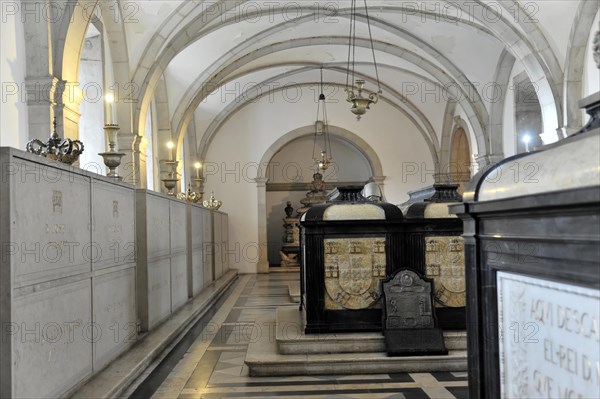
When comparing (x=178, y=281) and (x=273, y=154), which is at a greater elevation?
(x=273, y=154)

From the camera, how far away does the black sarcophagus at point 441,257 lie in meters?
5.98

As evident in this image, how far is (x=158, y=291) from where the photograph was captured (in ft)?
23.8

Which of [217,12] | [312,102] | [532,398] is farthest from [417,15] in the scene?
[532,398]

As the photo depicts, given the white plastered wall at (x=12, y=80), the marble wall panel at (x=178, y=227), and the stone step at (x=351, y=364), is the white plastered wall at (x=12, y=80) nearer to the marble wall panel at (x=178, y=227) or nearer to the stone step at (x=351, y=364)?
the marble wall panel at (x=178, y=227)

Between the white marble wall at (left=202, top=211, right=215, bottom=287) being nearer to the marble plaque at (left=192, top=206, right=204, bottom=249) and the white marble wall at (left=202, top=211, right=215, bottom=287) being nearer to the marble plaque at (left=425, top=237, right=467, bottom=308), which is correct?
the marble plaque at (left=192, top=206, right=204, bottom=249)

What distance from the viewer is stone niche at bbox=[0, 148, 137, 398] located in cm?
309

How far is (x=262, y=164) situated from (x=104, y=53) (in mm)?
9079

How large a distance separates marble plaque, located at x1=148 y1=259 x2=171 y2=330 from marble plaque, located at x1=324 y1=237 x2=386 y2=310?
1.99 m

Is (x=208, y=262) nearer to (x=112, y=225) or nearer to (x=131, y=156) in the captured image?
(x=131, y=156)

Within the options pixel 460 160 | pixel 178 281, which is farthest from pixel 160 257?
pixel 460 160

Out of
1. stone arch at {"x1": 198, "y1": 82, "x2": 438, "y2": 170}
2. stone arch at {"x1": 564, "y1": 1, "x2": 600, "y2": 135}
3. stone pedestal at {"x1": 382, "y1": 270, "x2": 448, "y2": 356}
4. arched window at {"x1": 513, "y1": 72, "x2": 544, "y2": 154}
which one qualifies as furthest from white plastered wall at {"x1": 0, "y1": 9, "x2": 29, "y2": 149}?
stone arch at {"x1": 198, "y1": 82, "x2": 438, "y2": 170}

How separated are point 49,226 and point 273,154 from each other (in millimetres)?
16059

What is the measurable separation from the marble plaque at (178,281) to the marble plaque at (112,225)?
2.25 metres

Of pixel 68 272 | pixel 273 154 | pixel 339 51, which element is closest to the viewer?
pixel 68 272
